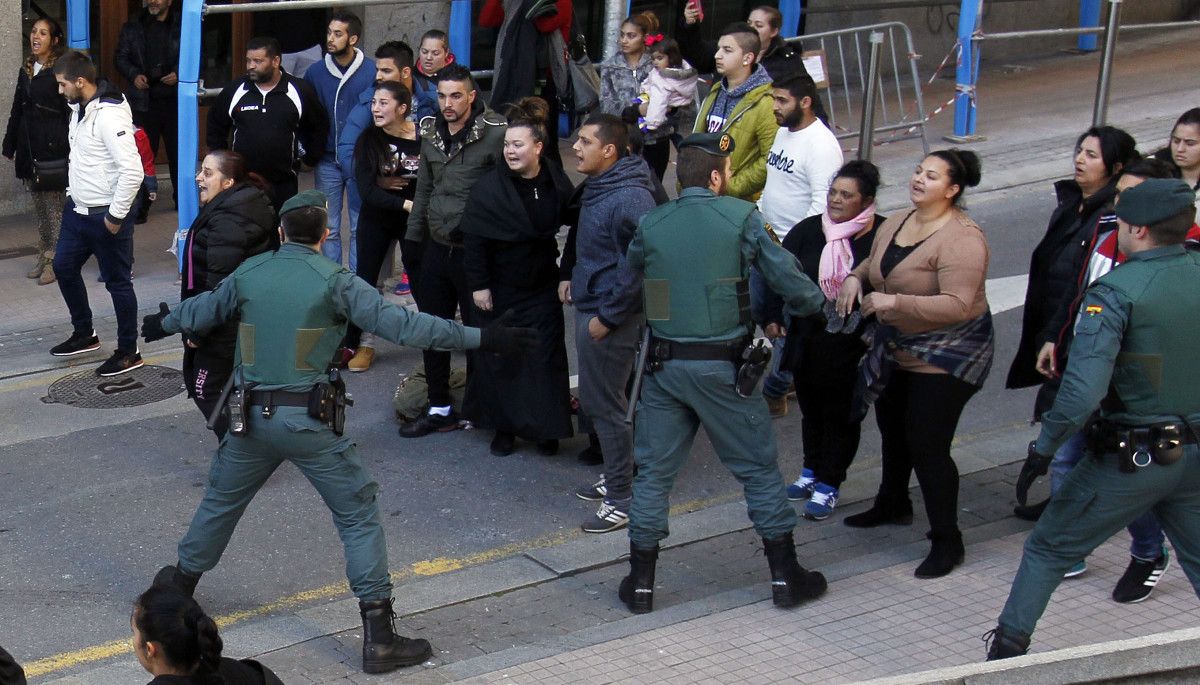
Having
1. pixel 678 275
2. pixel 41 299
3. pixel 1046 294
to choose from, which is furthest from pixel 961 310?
pixel 41 299

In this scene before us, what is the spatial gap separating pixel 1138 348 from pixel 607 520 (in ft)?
9.12

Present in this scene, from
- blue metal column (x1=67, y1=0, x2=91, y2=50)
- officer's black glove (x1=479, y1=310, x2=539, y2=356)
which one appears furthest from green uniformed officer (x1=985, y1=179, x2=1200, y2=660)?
blue metal column (x1=67, y1=0, x2=91, y2=50)

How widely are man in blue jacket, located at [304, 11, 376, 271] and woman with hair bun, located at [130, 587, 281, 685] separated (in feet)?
19.5

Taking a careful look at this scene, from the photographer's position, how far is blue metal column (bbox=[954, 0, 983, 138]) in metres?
14.1

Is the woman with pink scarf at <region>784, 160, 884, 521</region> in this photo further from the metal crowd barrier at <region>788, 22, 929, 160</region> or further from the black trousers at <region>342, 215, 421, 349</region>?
the metal crowd barrier at <region>788, 22, 929, 160</region>

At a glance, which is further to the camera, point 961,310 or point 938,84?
point 938,84

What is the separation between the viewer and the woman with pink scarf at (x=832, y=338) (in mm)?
6777

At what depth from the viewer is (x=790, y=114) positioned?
7.49m

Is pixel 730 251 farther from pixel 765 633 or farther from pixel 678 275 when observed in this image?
pixel 765 633

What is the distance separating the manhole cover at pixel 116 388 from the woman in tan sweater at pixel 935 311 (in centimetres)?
413

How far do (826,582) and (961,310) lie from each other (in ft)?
3.97

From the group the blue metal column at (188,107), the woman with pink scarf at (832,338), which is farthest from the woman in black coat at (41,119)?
the woman with pink scarf at (832,338)

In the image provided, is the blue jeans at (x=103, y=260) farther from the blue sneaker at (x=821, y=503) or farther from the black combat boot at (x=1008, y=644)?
the black combat boot at (x=1008, y=644)

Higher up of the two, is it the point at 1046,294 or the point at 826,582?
the point at 1046,294
